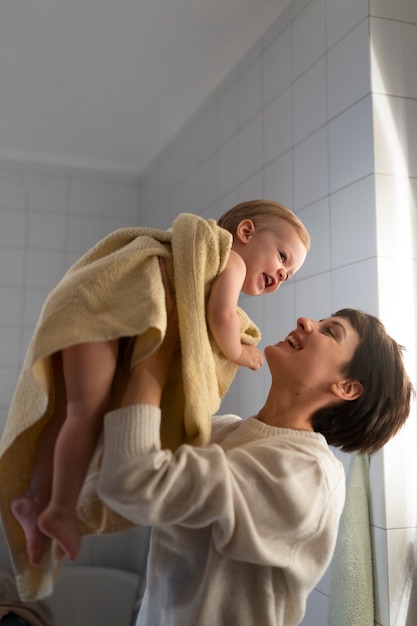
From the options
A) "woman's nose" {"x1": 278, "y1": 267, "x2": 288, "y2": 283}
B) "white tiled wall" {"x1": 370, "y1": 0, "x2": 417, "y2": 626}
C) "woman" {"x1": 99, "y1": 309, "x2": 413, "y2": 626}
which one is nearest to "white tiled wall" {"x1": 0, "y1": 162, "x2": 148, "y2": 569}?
"white tiled wall" {"x1": 370, "y1": 0, "x2": 417, "y2": 626}

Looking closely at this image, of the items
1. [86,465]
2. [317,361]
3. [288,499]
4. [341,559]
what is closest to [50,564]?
[86,465]

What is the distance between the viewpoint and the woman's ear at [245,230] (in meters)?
0.93

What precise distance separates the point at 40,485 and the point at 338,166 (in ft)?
3.38

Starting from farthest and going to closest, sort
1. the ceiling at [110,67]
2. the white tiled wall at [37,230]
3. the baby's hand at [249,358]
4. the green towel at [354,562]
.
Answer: the white tiled wall at [37,230]
the ceiling at [110,67]
the green towel at [354,562]
the baby's hand at [249,358]

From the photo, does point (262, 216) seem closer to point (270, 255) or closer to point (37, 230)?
point (270, 255)

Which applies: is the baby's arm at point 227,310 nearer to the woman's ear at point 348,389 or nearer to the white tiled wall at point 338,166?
the woman's ear at point 348,389

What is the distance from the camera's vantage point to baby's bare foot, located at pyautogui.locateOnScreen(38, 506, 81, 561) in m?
0.72

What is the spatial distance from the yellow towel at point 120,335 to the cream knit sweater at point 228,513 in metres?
0.05

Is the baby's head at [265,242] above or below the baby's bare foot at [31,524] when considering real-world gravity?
above

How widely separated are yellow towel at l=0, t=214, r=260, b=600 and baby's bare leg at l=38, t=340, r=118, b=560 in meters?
0.02

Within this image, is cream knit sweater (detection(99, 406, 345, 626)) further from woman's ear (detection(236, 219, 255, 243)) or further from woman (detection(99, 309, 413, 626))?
woman's ear (detection(236, 219, 255, 243))

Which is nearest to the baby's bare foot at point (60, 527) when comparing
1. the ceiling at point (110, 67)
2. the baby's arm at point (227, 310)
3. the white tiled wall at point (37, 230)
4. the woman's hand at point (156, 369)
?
the woman's hand at point (156, 369)

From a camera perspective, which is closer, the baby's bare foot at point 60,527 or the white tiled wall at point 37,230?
the baby's bare foot at point 60,527

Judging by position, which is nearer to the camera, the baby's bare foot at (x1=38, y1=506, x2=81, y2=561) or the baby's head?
the baby's bare foot at (x1=38, y1=506, x2=81, y2=561)
